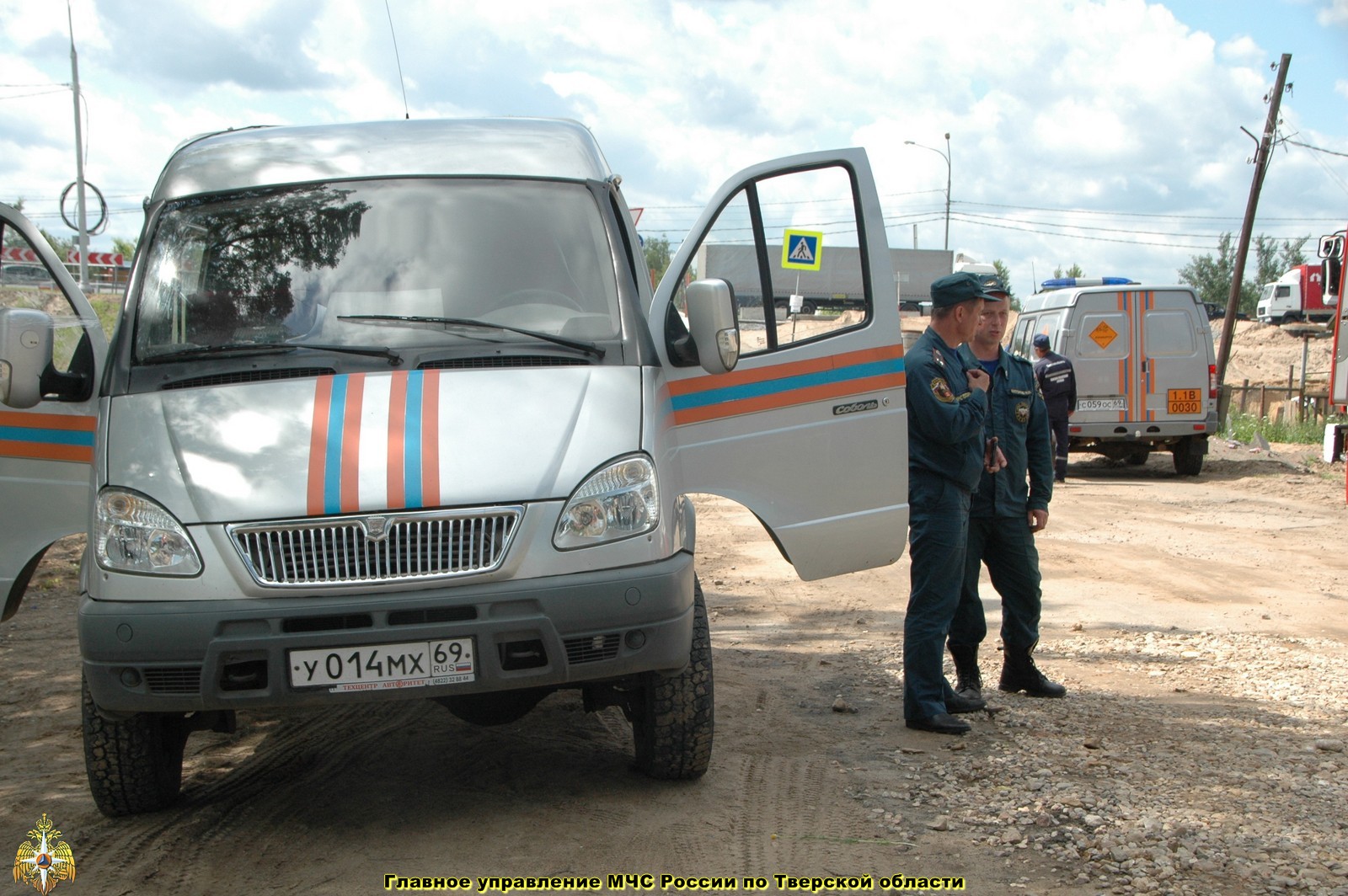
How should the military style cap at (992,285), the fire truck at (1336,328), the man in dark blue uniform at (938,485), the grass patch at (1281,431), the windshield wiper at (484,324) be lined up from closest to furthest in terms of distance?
the windshield wiper at (484,324) < the man in dark blue uniform at (938,485) < the military style cap at (992,285) < the fire truck at (1336,328) < the grass patch at (1281,431)

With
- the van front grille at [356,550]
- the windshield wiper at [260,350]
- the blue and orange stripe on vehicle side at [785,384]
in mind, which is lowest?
the van front grille at [356,550]

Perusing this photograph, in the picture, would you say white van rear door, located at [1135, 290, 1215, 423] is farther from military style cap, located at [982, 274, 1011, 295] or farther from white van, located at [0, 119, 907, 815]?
white van, located at [0, 119, 907, 815]

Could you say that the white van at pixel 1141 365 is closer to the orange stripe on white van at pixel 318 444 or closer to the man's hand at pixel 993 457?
the man's hand at pixel 993 457

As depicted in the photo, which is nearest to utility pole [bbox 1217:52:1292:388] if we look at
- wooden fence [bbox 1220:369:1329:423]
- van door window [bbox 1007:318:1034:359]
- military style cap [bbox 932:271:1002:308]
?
wooden fence [bbox 1220:369:1329:423]

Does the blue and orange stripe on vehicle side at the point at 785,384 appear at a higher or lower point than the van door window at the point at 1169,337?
higher

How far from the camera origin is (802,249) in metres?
6.39

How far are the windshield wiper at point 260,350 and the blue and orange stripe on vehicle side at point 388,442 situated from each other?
0.12m

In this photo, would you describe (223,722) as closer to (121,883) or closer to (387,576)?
(121,883)

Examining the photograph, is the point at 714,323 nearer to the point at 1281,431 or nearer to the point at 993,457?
the point at 993,457

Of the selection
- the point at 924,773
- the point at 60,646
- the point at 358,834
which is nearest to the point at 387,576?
the point at 358,834

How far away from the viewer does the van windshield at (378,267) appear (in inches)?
174

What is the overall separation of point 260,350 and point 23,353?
31.8 inches

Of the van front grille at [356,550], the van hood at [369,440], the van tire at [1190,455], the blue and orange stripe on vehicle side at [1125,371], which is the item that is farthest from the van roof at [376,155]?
the van tire at [1190,455]

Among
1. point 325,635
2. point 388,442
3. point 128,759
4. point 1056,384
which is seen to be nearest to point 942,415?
point 388,442
